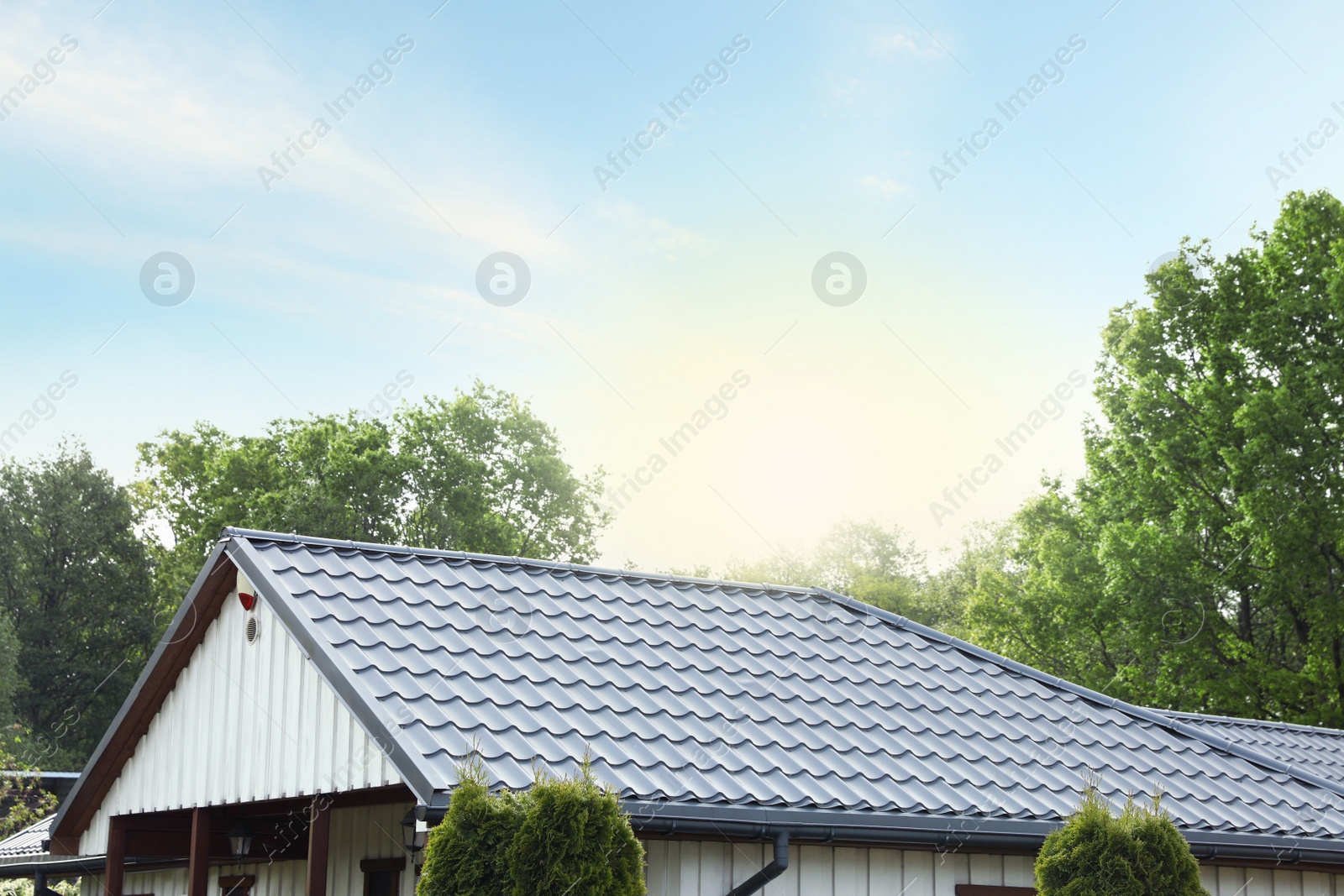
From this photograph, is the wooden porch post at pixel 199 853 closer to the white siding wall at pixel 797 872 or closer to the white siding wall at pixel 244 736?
the white siding wall at pixel 244 736

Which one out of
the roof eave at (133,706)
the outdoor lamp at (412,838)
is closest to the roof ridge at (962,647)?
the roof eave at (133,706)

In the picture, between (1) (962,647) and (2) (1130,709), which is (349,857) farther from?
(2) (1130,709)

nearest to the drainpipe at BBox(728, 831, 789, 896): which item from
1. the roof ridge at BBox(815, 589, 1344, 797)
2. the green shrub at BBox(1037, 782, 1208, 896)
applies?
the green shrub at BBox(1037, 782, 1208, 896)

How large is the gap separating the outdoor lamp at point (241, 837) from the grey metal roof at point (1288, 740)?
9354mm

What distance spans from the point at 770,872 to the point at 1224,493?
23.1 metres

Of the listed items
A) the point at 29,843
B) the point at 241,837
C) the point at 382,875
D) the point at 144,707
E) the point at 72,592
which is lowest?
the point at 29,843

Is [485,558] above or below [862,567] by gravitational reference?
below

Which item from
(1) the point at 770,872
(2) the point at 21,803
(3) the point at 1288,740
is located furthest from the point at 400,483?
(1) the point at 770,872

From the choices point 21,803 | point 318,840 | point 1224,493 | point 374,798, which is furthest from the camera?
point 1224,493

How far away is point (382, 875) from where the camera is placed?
8.34 m

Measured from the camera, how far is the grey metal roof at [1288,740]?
12.3 metres

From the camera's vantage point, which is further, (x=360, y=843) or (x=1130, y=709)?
(x=1130, y=709)

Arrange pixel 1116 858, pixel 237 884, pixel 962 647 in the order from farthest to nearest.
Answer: pixel 962 647
pixel 237 884
pixel 1116 858

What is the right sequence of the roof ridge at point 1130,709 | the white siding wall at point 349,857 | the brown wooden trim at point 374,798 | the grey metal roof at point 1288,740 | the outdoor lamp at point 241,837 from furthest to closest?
1. the grey metal roof at point 1288,740
2. the roof ridge at point 1130,709
3. the outdoor lamp at point 241,837
4. the white siding wall at point 349,857
5. the brown wooden trim at point 374,798
